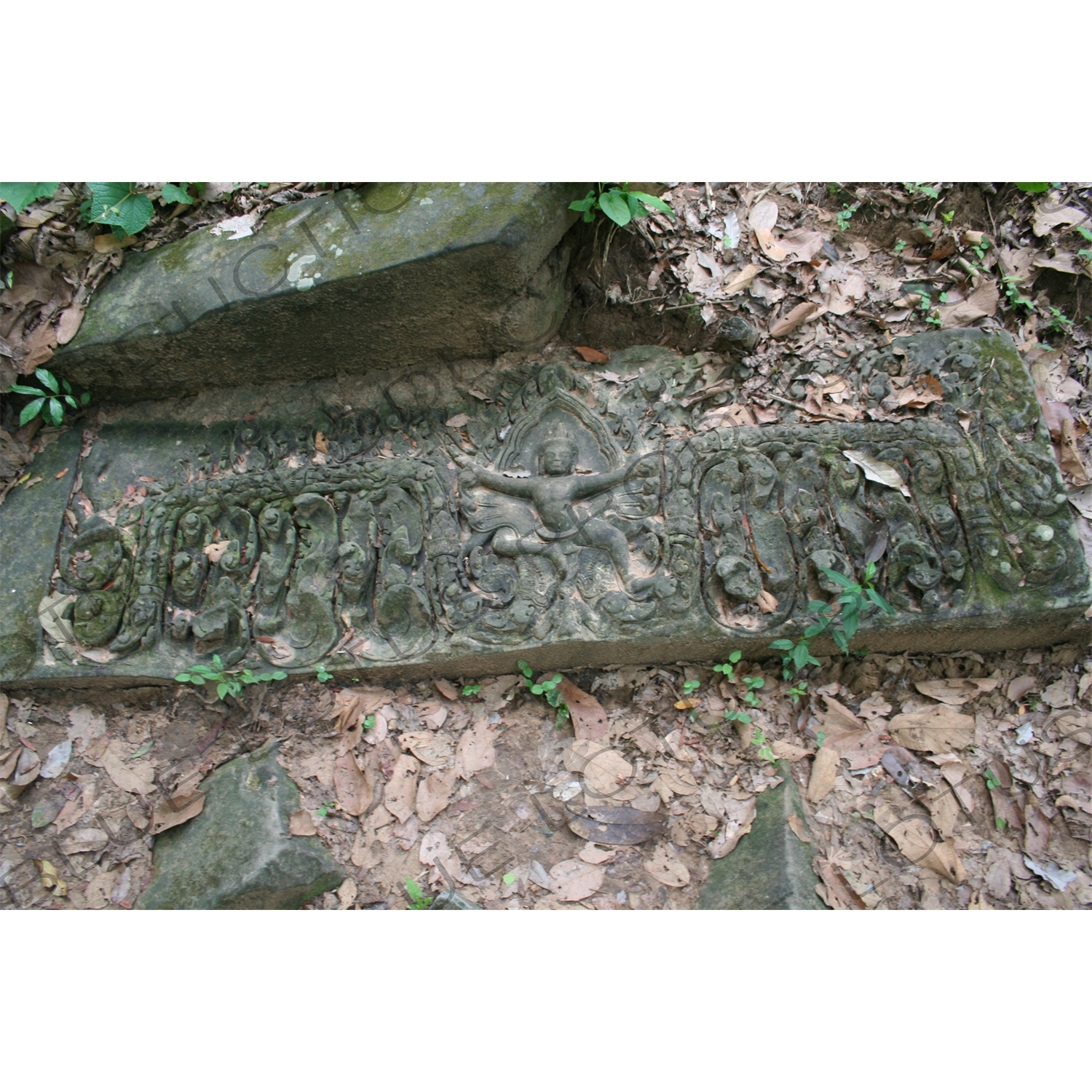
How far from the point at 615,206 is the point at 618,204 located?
2 cm

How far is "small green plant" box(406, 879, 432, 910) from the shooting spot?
2682mm

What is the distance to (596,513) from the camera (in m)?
3.17

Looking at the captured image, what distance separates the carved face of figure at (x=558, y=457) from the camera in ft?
10.6

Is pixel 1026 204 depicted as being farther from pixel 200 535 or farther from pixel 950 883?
pixel 200 535

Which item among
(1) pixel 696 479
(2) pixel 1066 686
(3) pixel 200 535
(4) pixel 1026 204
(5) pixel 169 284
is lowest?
(2) pixel 1066 686

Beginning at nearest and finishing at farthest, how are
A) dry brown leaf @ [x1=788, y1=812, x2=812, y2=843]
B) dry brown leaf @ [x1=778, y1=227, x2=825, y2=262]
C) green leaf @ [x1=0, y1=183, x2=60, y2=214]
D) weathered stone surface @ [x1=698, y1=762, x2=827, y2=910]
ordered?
weathered stone surface @ [x1=698, y1=762, x2=827, y2=910] → dry brown leaf @ [x1=788, y1=812, x2=812, y2=843] → green leaf @ [x1=0, y1=183, x2=60, y2=214] → dry brown leaf @ [x1=778, y1=227, x2=825, y2=262]

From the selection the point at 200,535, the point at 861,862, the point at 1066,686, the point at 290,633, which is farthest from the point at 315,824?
the point at 1066,686

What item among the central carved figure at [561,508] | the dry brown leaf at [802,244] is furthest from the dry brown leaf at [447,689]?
the dry brown leaf at [802,244]

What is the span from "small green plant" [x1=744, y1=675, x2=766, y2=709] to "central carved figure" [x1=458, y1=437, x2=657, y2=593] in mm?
567

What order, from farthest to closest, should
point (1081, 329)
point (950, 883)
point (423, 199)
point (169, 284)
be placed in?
point (1081, 329) < point (169, 284) < point (423, 199) < point (950, 883)

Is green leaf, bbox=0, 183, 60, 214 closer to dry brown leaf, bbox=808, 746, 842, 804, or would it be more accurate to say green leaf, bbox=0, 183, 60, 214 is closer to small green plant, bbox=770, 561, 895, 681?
small green plant, bbox=770, 561, 895, 681

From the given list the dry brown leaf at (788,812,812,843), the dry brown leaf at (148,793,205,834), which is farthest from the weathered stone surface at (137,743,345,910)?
the dry brown leaf at (788,812,812,843)

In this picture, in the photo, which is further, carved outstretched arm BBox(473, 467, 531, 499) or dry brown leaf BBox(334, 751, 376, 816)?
carved outstretched arm BBox(473, 467, 531, 499)

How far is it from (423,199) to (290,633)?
1.88 m
